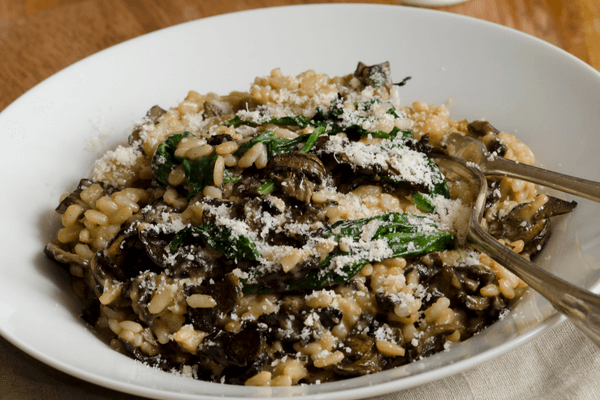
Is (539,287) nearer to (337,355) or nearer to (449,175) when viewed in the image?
(337,355)

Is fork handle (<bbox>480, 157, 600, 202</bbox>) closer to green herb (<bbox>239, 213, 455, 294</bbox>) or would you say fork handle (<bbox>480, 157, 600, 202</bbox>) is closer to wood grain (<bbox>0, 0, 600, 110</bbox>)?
green herb (<bbox>239, 213, 455, 294</bbox>)

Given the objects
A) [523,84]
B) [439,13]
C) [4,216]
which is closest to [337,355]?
[4,216]

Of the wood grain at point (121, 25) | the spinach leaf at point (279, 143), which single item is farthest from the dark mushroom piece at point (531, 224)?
the wood grain at point (121, 25)

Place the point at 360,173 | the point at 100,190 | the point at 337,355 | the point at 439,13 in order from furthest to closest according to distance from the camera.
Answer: the point at 439,13
the point at 100,190
the point at 360,173
the point at 337,355

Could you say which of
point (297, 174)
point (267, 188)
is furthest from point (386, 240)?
point (267, 188)

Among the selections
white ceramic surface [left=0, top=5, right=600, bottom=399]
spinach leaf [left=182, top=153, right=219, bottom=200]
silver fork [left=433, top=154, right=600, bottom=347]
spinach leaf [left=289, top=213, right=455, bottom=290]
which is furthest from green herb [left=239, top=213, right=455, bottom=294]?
spinach leaf [left=182, top=153, right=219, bottom=200]

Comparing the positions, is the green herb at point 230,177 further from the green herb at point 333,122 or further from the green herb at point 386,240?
the green herb at point 386,240
